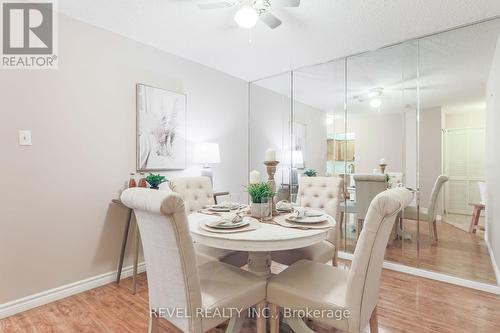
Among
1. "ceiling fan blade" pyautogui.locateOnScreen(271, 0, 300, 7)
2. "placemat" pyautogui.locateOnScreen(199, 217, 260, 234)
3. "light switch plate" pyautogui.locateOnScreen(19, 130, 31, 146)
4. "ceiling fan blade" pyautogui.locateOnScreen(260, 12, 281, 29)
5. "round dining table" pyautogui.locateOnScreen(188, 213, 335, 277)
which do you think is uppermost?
"ceiling fan blade" pyautogui.locateOnScreen(271, 0, 300, 7)

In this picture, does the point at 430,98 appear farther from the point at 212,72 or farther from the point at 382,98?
the point at 212,72

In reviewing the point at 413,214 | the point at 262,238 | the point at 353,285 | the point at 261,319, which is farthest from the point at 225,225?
the point at 413,214

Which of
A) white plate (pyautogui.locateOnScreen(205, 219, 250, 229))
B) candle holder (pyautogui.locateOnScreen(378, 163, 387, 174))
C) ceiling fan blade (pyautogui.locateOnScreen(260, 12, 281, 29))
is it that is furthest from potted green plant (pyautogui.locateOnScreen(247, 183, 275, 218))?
candle holder (pyautogui.locateOnScreen(378, 163, 387, 174))

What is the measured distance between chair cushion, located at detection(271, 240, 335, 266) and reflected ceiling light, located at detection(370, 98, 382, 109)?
194 cm

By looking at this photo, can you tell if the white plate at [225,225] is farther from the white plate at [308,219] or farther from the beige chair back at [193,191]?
the beige chair back at [193,191]

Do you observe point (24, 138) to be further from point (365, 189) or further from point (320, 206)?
point (365, 189)

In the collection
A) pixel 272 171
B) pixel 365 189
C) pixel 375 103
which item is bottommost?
pixel 365 189

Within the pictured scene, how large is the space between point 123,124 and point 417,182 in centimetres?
317

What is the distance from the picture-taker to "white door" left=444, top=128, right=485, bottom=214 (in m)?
2.74

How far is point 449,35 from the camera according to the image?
2.64 m

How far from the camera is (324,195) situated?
237cm

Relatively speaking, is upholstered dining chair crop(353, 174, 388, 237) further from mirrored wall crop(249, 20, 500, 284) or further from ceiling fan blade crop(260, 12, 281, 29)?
ceiling fan blade crop(260, 12, 281, 29)

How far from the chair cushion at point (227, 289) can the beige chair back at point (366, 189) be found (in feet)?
7.08

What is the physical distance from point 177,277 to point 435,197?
2.86 m
